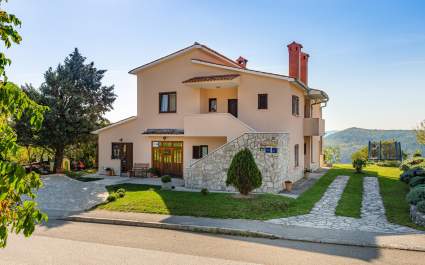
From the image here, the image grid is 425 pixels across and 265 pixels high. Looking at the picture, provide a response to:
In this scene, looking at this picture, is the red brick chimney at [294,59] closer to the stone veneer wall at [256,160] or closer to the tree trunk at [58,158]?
the stone veneer wall at [256,160]

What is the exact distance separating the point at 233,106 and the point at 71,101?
13557 millimetres

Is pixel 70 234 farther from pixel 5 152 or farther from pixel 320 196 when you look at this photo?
pixel 320 196

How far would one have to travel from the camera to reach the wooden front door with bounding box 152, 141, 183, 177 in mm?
24312

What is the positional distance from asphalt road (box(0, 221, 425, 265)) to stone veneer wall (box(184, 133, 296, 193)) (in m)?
7.88

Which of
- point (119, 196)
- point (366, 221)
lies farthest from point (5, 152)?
point (119, 196)

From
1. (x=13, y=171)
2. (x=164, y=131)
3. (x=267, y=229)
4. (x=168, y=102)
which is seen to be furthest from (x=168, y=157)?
(x=13, y=171)

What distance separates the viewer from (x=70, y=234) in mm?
11375

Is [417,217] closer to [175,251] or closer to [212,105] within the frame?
[175,251]

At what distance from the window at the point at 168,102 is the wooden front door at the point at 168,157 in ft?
8.22

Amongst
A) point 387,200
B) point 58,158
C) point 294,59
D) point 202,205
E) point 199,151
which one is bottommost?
point 202,205

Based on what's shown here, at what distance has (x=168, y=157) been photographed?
24.8 m

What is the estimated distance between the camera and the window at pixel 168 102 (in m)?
24.9

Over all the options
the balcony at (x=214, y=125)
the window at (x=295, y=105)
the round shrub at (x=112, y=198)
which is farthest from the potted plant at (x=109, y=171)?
the window at (x=295, y=105)

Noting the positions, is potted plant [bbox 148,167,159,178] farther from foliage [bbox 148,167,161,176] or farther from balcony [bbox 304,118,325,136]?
balcony [bbox 304,118,325,136]
